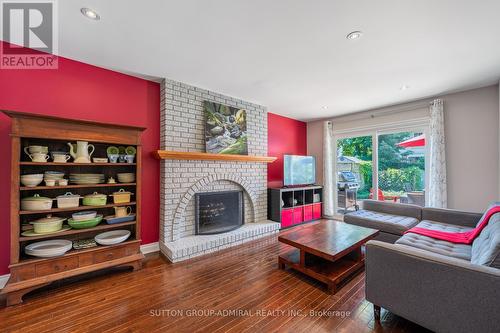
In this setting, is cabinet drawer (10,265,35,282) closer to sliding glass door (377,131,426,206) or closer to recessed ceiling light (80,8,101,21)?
recessed ceiling light (80,8,101,21)

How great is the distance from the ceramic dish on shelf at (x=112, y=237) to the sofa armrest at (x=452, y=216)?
4.22 m

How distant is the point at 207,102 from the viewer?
10.7 feet

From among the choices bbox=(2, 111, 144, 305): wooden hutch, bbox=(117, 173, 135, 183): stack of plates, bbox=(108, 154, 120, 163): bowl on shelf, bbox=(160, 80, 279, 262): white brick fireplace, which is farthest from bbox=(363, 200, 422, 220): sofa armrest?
bbox=(108, 154, 120, 163): bowl on shelf

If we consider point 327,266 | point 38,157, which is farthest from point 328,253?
point 38,157

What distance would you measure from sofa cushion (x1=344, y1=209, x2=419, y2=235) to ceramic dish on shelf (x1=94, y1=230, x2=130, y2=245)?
10.9 ft

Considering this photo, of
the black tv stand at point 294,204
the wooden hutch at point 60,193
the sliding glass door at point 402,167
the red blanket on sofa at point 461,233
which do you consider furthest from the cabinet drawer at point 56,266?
the sliding glass door at point 402,167

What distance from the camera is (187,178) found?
309 centimetres

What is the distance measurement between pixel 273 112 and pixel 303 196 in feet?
6.72

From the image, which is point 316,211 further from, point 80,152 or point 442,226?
point 80,152

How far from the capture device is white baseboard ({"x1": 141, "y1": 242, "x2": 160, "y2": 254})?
2874mm

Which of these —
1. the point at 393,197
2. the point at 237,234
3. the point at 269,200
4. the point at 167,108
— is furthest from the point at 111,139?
the point at 393,197

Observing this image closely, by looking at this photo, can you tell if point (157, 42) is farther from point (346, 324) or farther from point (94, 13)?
point (346, 324)

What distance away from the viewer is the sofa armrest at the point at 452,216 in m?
2.62

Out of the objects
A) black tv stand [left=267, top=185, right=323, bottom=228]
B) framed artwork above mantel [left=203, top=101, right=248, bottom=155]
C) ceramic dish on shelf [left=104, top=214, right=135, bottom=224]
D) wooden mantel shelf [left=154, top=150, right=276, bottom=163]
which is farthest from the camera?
black tv stand [left=267, top=185, right=323, bottom=228]
